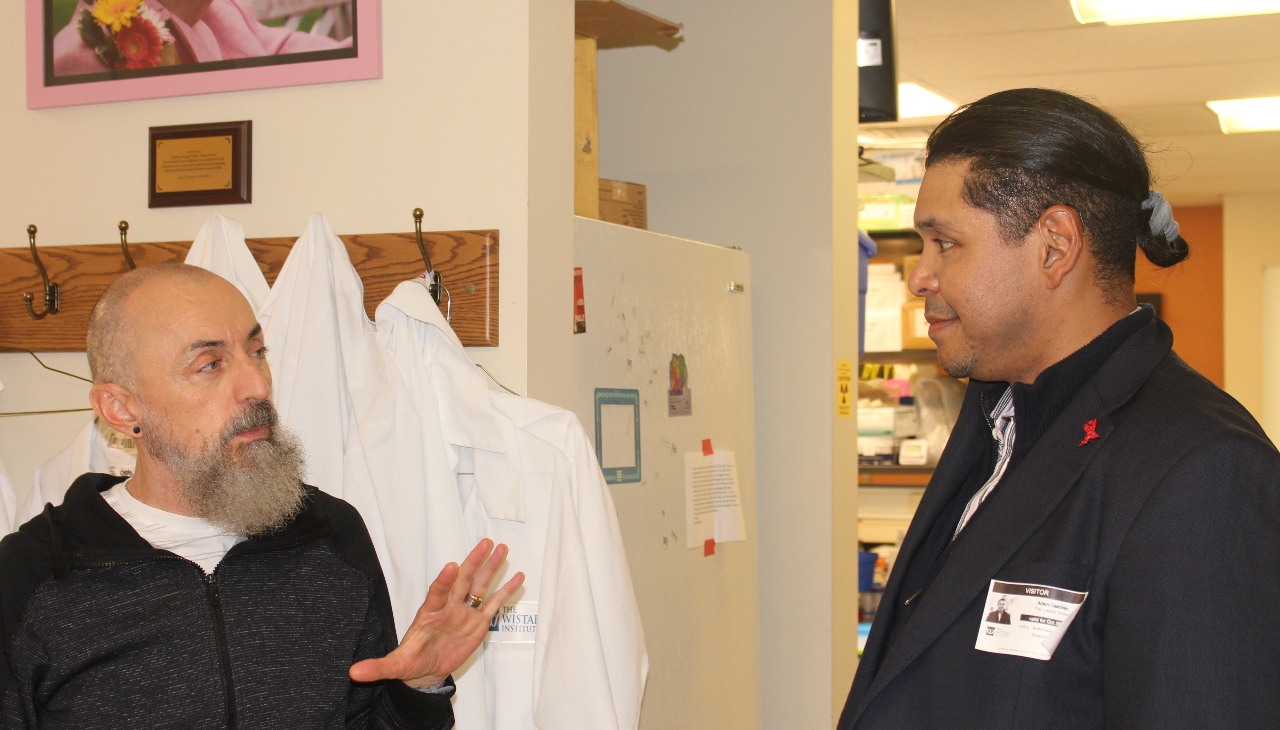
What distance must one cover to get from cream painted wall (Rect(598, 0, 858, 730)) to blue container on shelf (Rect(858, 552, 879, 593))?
1.52m

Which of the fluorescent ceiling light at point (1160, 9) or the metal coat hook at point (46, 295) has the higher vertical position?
the fluorescent ceiling light at point (1160, 9)

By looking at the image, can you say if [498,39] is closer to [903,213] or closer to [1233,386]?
[903,213]

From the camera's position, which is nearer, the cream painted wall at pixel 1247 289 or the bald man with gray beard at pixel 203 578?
the bald man with gray beard at pixel 203 578

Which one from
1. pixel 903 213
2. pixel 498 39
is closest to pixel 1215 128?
pixel 903 213

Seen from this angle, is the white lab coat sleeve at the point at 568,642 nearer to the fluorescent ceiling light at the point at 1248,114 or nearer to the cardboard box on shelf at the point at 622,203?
the cardboard box on shelf at the point at 622,203

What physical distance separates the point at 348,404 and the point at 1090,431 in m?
1.27

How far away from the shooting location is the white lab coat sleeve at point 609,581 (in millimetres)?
1832

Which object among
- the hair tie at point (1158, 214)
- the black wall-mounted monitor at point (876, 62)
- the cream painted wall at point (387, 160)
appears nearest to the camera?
→ the hair tie at point (1158, 214)

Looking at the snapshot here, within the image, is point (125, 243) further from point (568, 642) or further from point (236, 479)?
point (568, 642)

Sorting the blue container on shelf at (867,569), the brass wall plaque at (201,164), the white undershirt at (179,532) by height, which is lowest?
the blue container on shelf at (867,569)

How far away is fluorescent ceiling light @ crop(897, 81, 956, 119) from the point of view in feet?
18.5

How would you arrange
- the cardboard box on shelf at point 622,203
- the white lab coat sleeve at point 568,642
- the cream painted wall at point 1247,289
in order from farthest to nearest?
the cream painted wall at point 1247,289 < the cardboard box on shelf at point 622,203 < the white lab coat sleeve at point 568,642

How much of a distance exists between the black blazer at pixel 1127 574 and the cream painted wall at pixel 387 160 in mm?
978

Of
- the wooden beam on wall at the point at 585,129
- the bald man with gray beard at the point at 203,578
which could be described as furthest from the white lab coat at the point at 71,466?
the wooden beam on wall at the point at 585,129
